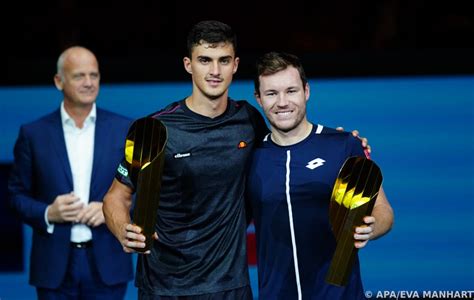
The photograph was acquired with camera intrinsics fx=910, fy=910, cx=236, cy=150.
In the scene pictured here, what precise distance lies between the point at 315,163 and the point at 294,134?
0.15 metres

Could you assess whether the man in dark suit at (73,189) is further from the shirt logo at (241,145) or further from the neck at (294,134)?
the neck at (294,134)

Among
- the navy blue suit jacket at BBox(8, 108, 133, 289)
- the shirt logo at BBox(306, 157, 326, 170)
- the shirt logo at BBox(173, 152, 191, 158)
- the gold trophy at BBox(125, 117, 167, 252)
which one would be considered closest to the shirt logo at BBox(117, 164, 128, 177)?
the shirt logo at BBox(173, 152, 191, 158)

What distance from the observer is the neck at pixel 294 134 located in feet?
11.7

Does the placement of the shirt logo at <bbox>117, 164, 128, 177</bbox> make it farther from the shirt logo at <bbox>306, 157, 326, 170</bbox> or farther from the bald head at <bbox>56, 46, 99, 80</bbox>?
the bald head at <bbox>56, 46, 99, 80</bbox>

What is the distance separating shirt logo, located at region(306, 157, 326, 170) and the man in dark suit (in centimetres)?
143

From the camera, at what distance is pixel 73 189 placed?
470 cm

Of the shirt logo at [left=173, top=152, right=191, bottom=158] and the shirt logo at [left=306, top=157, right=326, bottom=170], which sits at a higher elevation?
the shirt logo at [left=173, top=152, right=191, bottom=158]

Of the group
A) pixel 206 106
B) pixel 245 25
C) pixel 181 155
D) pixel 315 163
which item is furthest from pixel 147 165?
pixel 245 25

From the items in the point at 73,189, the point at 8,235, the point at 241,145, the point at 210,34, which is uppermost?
the point at 210,34

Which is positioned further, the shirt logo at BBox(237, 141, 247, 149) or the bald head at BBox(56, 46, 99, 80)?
the bald head at BBox(56, 46, 99, 80)

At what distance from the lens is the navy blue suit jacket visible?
4609 millimetres

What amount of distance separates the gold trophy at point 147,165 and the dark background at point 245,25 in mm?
2443

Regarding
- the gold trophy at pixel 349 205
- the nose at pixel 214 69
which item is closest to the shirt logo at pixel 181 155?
the nose at pixel 214 69

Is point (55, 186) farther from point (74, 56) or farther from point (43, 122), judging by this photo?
point (74, 56)
